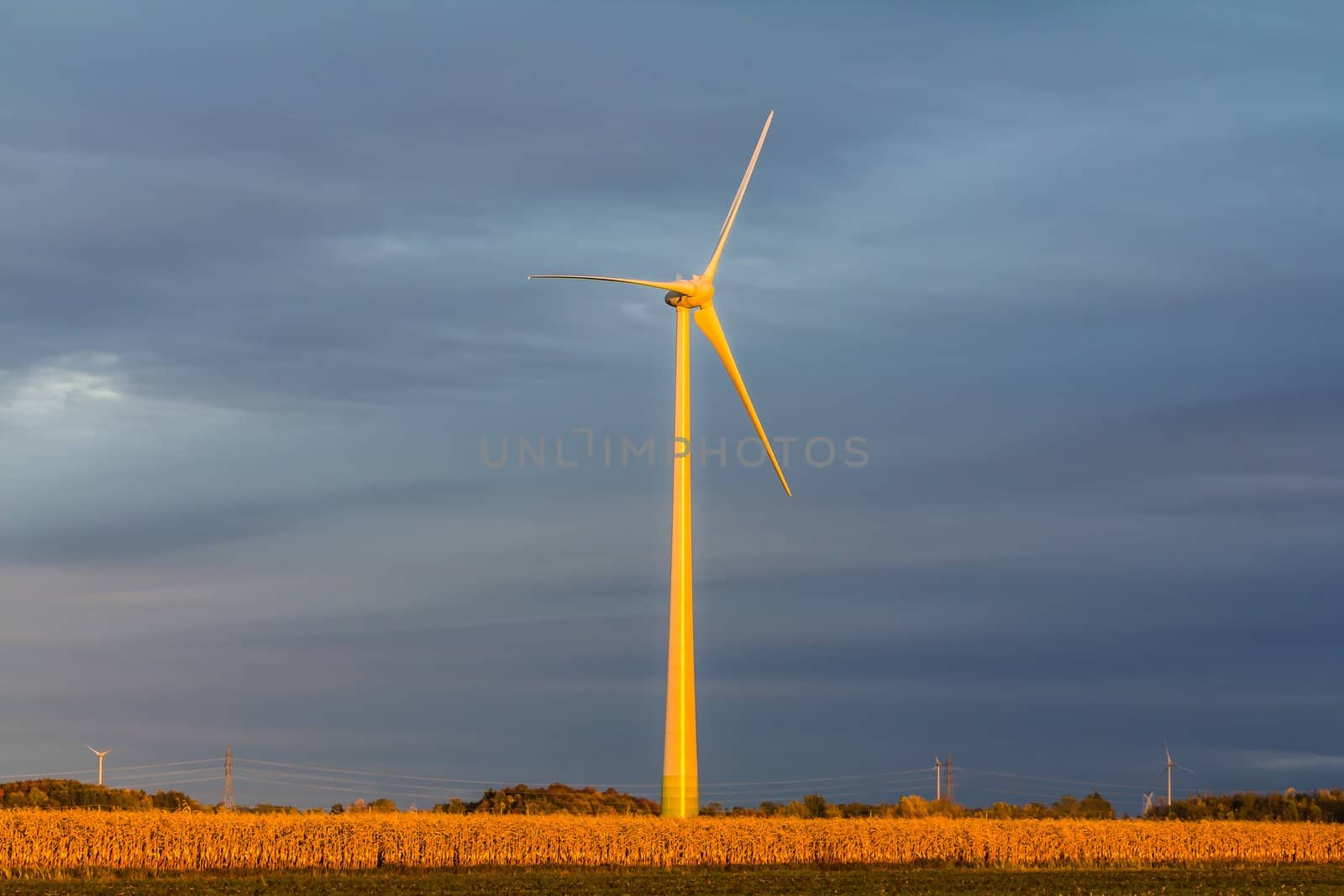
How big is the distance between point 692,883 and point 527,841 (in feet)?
30.3

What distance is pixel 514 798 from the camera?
88500 mm

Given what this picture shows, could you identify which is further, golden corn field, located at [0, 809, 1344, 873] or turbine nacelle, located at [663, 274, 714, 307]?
turbine nacelle, located at [663, 274, 714, 307]

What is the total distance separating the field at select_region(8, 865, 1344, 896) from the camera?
1996 inches

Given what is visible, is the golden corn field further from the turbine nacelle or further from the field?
the turbine nacelle

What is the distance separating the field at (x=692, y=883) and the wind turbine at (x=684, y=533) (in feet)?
17.9

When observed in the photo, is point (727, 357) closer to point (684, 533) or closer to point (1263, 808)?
point (684, 533)

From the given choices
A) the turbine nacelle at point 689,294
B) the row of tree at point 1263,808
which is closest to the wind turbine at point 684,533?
the turbine nacelle at point 689,294

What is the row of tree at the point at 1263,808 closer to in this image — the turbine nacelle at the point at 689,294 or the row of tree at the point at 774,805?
the row of tree at the point at 774,805

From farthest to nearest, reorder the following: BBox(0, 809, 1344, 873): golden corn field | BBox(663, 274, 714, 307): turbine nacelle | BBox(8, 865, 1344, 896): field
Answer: BBox(663, 274, 714, 307): turbine nacelle
BBox(0, 809, 1344, 873): golden corn field
BBox(8, 865, 1344, 896): field

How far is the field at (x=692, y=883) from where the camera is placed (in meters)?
50.7

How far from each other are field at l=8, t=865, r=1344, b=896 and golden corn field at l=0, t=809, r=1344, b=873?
113cm

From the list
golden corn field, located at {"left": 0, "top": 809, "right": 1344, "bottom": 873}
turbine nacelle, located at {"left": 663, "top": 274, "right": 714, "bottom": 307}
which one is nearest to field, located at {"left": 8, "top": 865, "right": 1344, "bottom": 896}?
golden corn field, located at {"left": 0, "top": 809, "right": 1344, "bottom": 873}

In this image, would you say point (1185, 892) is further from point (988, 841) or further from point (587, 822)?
point (587, 822)

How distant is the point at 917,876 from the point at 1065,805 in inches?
1504
